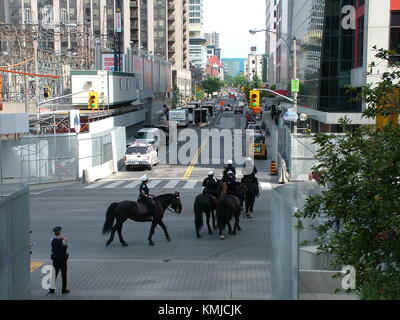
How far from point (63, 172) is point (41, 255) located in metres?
17.8

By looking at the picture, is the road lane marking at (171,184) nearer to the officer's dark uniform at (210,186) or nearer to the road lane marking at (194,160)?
the road lane marking at (194,160)

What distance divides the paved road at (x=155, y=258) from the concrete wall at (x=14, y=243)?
6.50 feet

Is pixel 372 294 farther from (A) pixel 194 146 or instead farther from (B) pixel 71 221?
(A) pixel 194 146

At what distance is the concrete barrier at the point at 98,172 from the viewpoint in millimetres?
34531

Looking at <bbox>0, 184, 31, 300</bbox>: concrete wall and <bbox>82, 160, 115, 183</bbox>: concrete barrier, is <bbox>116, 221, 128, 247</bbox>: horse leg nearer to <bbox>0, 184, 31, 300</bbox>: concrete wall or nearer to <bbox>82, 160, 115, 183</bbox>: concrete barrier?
<bbox>0, 184, 31, 300</bbox>: concrete wall

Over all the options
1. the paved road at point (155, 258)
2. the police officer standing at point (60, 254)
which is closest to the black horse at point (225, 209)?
the paved road at point (155, 258)

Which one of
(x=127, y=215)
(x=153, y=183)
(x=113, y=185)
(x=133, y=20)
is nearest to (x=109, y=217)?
(x=127, y=215)

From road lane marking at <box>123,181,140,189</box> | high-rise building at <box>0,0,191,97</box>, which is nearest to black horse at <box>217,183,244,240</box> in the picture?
road lane marking at <box>123,181,140,189</box>

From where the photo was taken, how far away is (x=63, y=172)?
3472 centimetres

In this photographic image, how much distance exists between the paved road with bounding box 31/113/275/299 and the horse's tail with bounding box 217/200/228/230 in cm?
55

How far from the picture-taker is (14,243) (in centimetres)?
1090

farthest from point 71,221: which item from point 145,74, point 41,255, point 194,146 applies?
point 145,74

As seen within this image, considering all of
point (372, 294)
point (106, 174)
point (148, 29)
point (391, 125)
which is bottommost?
point (106, 174)

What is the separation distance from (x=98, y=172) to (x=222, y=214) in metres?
18.8
